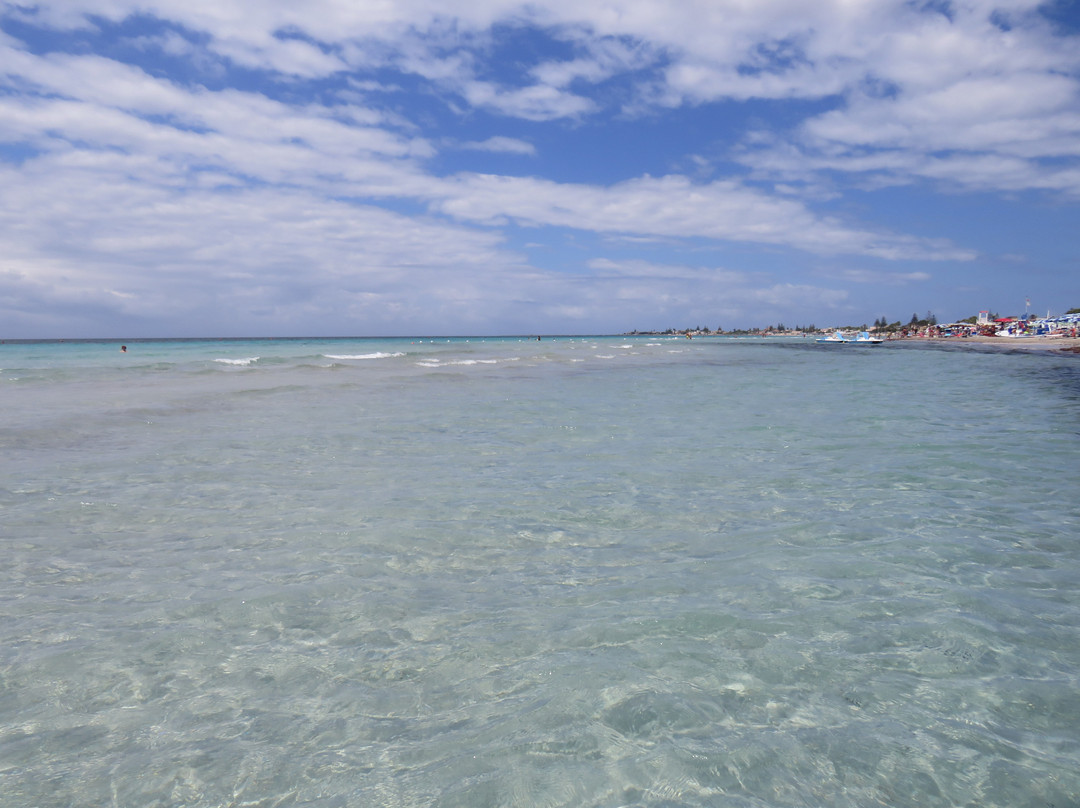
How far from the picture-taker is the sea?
275 centimetres

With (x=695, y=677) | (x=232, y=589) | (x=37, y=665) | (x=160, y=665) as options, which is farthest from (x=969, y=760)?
(x=37, y=665)

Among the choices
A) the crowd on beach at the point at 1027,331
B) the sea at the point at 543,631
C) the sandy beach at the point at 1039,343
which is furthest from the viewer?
the crowd on beach at the point at 1027,331

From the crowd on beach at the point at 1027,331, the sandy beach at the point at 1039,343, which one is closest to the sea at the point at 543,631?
the sandy beach at the point at 1039,343

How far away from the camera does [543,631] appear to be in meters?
3.99

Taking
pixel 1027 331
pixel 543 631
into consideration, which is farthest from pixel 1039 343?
pixel 543 631

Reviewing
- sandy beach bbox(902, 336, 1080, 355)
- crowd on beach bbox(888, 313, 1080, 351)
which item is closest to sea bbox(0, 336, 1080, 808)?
sandy beach bbox(902, 336, 1080, 355)

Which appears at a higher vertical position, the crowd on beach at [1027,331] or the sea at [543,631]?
the crowd on beach at [1027,331]

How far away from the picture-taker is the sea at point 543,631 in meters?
2.75

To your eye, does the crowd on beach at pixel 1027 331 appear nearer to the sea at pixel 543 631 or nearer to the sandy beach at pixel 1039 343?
the sandy beach at pixel 1039 343

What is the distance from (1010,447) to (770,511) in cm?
607

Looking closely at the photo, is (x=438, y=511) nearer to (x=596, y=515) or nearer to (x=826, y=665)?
(x=596, y=515)

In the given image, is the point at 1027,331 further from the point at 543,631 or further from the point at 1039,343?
the point at 543,631

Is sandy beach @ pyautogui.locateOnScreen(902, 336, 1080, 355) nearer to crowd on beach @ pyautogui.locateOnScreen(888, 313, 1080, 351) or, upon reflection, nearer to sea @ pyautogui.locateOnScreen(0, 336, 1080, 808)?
crowd on beach @ pyautogui.locateOnScreen(888, 313, 1080, 351)

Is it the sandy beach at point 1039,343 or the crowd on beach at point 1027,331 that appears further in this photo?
the crowd on beach at point 1027,331
